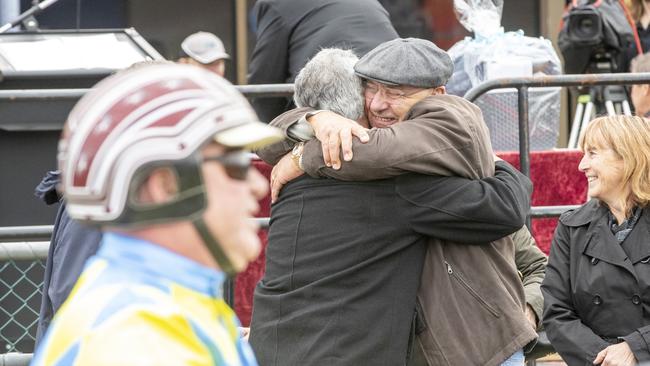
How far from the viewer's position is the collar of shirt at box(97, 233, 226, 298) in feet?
5.30

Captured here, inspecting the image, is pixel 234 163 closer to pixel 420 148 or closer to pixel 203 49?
pixel 420 148

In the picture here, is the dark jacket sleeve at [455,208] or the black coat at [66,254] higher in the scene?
the dark jacket sleeve at [455,208]

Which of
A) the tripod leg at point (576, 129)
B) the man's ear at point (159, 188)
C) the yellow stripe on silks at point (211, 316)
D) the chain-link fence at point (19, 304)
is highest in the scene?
the man's ear at point (159, 188)

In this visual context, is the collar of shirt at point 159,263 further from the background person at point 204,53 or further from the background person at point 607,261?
the background person at point 204,53

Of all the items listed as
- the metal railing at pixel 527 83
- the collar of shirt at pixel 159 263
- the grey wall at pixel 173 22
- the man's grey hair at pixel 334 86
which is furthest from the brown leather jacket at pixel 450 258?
the grey wall at pixel 173 22

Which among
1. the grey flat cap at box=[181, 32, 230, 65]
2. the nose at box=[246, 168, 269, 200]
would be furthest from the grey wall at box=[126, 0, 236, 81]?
the nose at box=[246, 168, 269, 200]

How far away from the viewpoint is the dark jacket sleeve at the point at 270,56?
19.0ft

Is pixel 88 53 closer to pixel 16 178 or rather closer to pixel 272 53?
pixel 16 178

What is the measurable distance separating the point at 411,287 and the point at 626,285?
95cm

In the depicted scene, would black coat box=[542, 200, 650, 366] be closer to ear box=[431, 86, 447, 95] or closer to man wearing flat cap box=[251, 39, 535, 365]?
man wearing flat cap box=[251, 39, 535, 365]

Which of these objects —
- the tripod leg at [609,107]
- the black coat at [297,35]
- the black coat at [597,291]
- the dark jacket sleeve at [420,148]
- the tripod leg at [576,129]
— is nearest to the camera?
the dark jacket sleeve at [420,148]

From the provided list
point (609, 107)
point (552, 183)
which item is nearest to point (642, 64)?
point (552, 183)

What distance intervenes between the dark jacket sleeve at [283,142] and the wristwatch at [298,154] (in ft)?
0.14

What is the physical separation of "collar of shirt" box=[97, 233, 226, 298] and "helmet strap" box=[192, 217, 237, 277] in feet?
0.06
